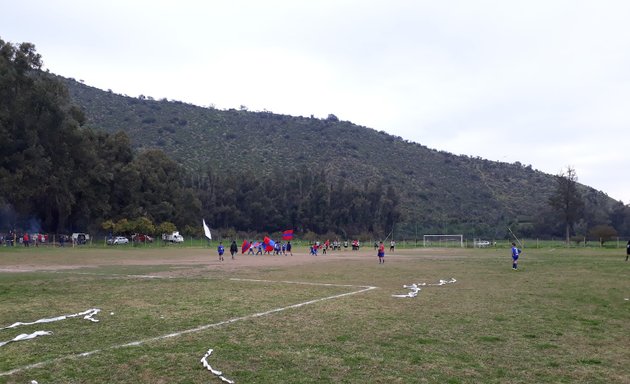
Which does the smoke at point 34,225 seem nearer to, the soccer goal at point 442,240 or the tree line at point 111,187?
the tree line at point 111,187

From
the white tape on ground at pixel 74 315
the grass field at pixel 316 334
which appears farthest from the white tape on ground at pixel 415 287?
the white tape on ground at pixel 74 315

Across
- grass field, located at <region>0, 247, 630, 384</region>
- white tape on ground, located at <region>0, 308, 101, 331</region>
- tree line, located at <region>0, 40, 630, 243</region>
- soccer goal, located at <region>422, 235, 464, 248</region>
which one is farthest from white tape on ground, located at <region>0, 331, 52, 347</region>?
soccer goal, located at <region>422, 235, 464, 248</region>

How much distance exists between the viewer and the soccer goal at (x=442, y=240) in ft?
260

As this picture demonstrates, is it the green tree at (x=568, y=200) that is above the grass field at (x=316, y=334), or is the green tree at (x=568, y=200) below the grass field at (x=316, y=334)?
above

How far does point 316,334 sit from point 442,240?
74.2 metres

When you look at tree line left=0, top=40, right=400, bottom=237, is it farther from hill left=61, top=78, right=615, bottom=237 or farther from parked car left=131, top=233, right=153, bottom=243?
hill left=61, top=78, right=615, bottom=237

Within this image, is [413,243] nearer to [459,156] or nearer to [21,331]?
[459,156]

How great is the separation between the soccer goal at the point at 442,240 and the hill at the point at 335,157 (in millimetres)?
9619

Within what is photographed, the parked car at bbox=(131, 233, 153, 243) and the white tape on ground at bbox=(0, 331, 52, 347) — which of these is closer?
the white tape on ground at bbox=(0, 331, 52, 347)

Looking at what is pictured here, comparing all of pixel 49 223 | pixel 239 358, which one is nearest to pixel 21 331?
pixel 239 358

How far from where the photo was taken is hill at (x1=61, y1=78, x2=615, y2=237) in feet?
349

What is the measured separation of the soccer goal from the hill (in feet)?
31.6

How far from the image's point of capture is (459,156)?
133m

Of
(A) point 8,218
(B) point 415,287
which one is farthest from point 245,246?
(B) point 415,287
